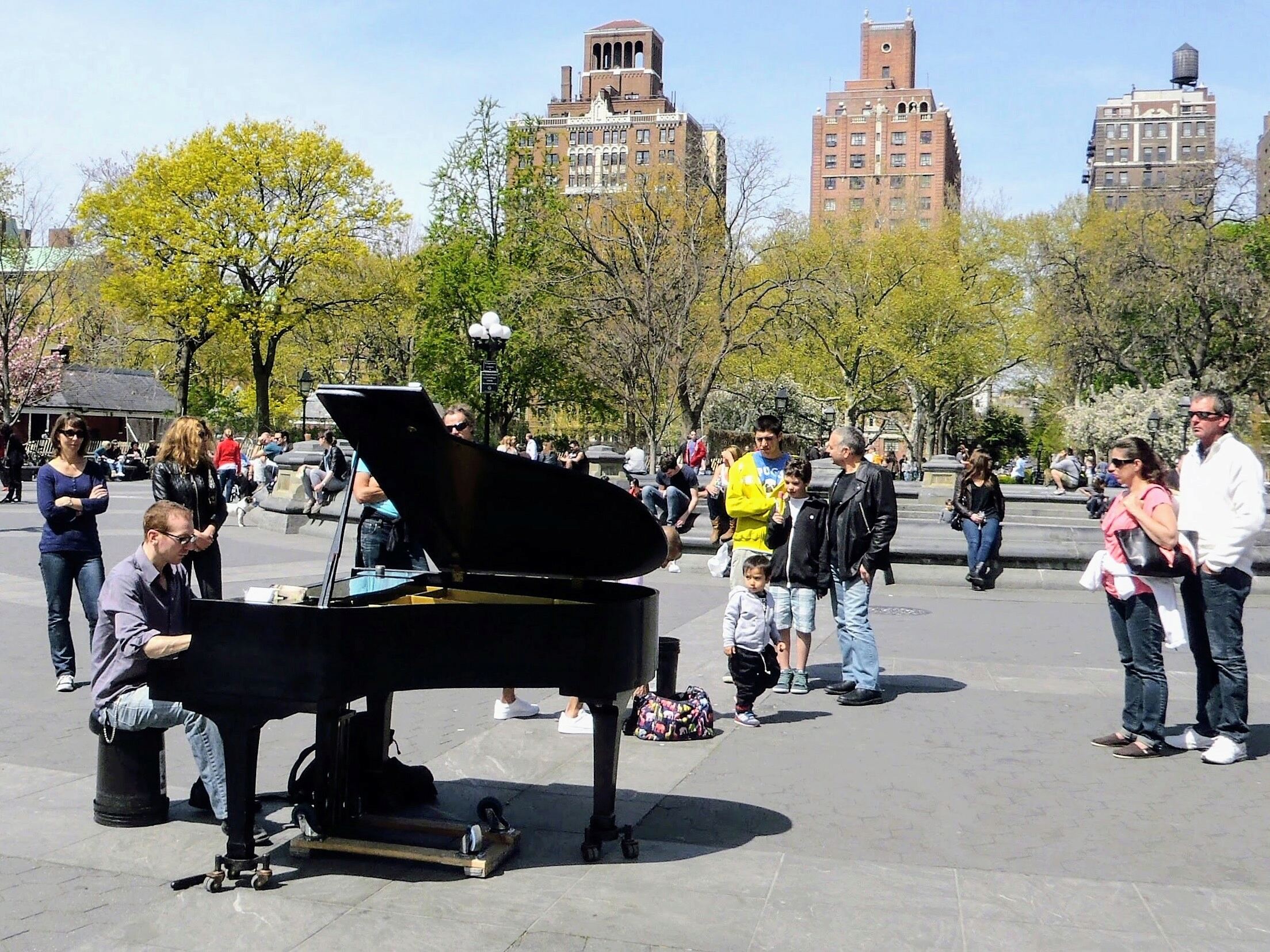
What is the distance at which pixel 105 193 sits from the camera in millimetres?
46750

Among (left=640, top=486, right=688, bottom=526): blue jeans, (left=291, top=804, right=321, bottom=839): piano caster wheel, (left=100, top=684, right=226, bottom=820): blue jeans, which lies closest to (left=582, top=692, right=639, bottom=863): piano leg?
(left=291, top=804, right=321, bottom=839): piano caster wheel

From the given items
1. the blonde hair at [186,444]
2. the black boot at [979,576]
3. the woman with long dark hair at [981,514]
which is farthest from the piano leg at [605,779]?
the black boot at [979,576]

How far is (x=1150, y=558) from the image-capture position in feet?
22.8

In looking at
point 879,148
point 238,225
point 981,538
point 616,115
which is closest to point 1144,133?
point 879,148

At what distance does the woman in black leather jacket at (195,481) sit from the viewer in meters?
7.94

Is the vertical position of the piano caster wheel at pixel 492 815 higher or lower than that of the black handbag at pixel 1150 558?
lower

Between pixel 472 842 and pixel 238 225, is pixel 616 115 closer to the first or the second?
pixel 238 225

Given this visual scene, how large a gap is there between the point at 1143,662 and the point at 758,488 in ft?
9.41

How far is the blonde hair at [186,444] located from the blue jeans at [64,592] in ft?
4.01

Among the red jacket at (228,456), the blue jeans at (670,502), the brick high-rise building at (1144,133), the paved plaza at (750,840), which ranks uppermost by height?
the brick high-rise building at (1144,133)

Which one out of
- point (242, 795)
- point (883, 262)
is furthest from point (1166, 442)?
point (242, 795)

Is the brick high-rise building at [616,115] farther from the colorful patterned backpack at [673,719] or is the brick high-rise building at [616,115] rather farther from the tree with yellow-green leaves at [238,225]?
the colorful patterned backpack at [673,719]

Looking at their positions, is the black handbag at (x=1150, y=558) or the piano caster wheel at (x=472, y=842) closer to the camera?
the piano caster wheel at (x=472, y=842)

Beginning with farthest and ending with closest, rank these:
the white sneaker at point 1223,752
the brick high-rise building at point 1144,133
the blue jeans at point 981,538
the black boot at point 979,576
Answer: the brick high-rise building at point 1144,133
the black boot at point 979,576
the blue jeans at point 981,538
the white sneaker at point 1223,752
